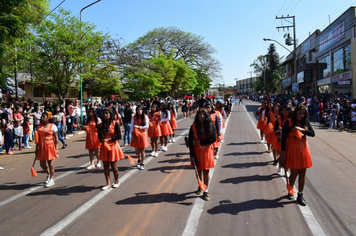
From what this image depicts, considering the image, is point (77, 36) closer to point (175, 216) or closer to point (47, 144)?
point (47, 144)

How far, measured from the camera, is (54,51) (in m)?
17.1

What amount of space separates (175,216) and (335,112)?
15.5 m

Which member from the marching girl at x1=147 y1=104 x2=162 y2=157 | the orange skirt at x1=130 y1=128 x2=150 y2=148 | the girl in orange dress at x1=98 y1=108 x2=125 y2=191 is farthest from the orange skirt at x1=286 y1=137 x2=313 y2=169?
the marching girl at x1=147 y1=104 x2=162 y2=157

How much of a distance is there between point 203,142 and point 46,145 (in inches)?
147

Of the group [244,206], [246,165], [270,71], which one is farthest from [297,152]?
[270,71]

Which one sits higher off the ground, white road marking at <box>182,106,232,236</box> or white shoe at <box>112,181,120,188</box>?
white shoe at <box>112,181,120,188</box>

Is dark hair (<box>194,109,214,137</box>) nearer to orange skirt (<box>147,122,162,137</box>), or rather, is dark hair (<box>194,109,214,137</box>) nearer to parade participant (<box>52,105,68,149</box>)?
orange skirt (<box>147,122,162,137</box>)

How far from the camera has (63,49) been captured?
55.3 feet

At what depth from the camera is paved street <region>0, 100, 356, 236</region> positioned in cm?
469

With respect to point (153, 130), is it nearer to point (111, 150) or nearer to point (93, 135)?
point (93, 135)

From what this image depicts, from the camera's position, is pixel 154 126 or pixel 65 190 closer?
pixel 65 190

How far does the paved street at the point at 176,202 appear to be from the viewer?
469 centimetres

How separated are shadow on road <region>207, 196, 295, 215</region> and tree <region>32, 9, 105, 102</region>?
1357 centimetres

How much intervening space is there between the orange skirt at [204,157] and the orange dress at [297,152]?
1430mm
